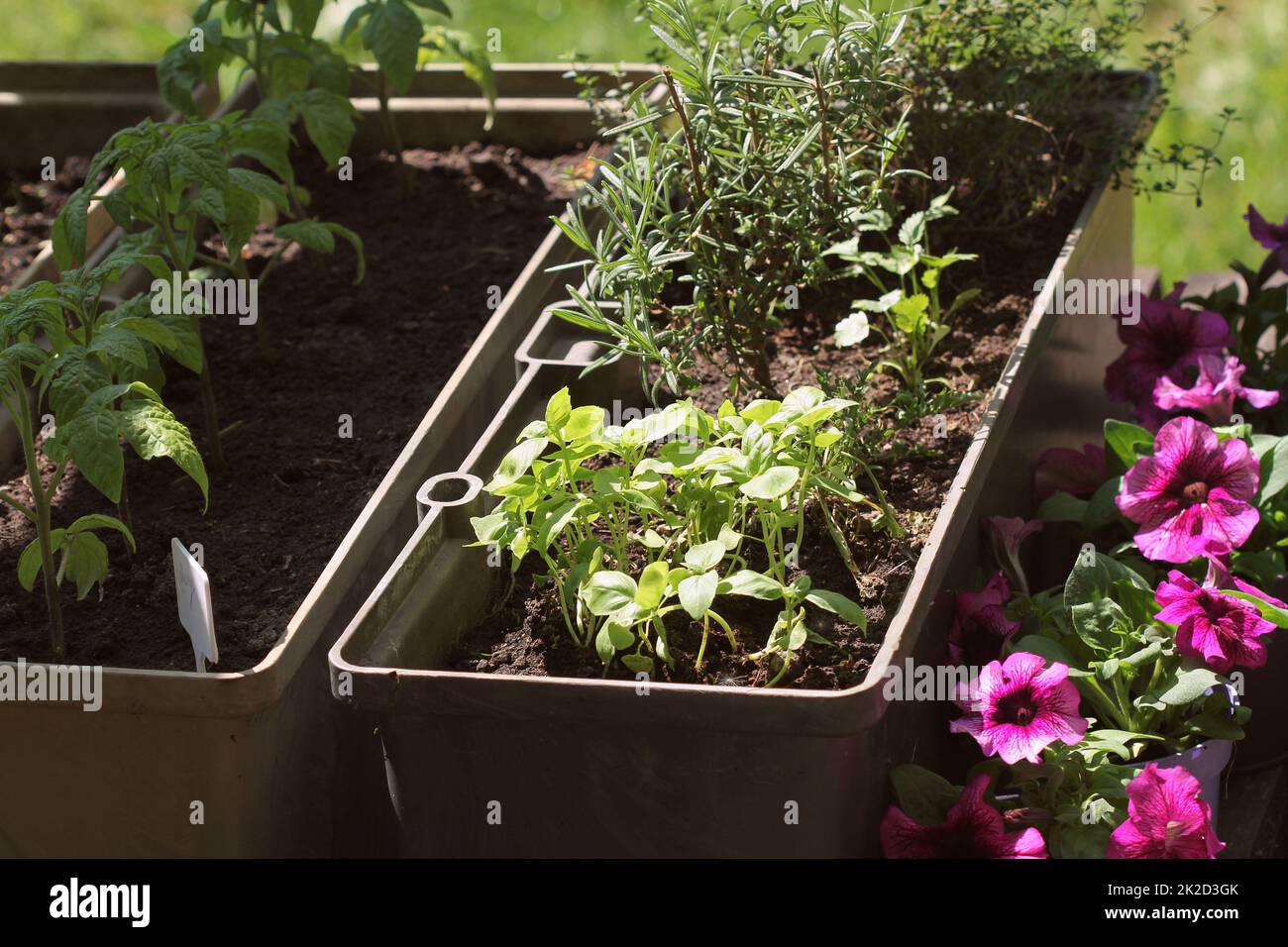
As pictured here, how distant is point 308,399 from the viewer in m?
2.13

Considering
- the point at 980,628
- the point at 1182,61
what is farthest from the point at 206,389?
the point at 1182,61

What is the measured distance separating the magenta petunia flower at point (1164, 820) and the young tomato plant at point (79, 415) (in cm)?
90

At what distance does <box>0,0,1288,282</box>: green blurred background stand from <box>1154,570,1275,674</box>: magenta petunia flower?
1900mm

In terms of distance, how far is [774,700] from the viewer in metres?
1.32

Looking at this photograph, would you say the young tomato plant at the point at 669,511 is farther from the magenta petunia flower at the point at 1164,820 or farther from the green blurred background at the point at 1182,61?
the green blurred background at the point at 1182,61

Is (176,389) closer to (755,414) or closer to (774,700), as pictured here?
(755,414)

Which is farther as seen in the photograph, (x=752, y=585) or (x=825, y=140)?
(x=825, y=140)

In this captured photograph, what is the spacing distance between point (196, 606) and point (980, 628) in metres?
0.79

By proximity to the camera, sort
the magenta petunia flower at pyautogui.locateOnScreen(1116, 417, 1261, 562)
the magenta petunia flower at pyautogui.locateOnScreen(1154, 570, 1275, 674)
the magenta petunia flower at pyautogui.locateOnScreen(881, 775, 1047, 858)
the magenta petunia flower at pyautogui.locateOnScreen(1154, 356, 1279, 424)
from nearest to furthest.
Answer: the magenta petunia flower at pyautogui.locateOnScreen(881, 775, 1047, 858)
the magenta petunia flower at pyautogui.locateOnScreen(1154, 570, 1275, 674)
the magenta petunia flower at pyautogui.locateOnScreen(1116, 417, 1261, 562)
the magenta petunia flower at pyautogui.locateOnScreen(1154, 356, 1279, 424)

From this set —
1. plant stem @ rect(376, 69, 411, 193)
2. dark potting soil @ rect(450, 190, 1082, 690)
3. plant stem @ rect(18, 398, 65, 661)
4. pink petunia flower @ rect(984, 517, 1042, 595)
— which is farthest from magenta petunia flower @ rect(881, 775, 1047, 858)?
plant stem @ rect(376, 69, 411, 193)

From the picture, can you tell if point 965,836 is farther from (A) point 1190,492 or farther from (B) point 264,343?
(B) point 264,343

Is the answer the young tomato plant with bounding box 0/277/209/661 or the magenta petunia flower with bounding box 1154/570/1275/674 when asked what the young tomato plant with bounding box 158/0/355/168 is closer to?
the young tomato plant with bounding box 0/277/209/661

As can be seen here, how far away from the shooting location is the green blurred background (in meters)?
3.61
